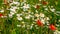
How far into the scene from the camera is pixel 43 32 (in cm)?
229

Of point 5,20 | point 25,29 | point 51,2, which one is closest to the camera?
point 25,29

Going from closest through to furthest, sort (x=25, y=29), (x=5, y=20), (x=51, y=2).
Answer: (x=25, y=29) < (x=5, y=20) < (x=51, y=2)

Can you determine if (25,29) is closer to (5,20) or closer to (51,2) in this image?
(5,20)

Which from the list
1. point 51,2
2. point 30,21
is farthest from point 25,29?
point 51,2

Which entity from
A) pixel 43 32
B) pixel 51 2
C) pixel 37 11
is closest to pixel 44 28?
pixel 43 32

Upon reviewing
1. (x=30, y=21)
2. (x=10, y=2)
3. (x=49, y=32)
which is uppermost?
(x=10, y=2)

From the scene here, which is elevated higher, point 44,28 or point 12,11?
point 12,11

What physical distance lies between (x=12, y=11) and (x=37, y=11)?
1.15 feet

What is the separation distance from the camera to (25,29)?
2191 millimetres

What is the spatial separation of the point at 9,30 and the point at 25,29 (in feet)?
0.61

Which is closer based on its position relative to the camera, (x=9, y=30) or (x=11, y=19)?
(x=9, y=30)

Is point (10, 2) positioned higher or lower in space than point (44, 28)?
higher

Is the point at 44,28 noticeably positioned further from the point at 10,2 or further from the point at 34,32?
the point at 10,2

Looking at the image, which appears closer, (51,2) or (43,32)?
(43,32)
